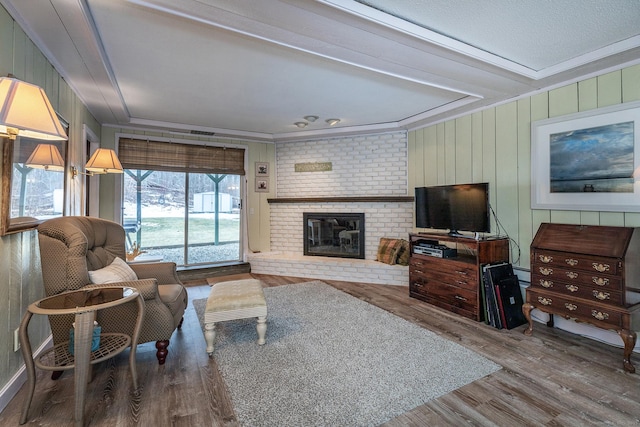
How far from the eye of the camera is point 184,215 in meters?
5.12

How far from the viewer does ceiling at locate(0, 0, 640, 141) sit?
6.32 ft

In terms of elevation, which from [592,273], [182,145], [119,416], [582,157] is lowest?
[119,416]

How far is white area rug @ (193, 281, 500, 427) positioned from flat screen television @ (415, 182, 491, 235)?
129 cm

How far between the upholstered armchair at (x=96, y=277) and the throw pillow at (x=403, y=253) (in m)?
3.14

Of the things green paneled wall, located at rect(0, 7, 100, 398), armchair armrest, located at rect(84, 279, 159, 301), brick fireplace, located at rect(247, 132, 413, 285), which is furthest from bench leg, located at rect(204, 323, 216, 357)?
brick fireplace, located at rect(247, 132, 413, 285)

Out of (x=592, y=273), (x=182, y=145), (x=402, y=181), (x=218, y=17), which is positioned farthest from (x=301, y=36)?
(x=182, y=145)

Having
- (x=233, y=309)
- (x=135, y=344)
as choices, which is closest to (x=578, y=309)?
(x=233, y=309)

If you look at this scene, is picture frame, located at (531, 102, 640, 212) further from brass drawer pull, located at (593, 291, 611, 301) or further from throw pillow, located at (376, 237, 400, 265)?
throw pillow, located at (376, 237, 400, 265)

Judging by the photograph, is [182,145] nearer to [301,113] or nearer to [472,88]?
[301,113]

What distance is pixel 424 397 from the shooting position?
1.88m

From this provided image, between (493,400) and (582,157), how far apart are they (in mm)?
2324

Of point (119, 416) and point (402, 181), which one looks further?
→ point (402, 181)

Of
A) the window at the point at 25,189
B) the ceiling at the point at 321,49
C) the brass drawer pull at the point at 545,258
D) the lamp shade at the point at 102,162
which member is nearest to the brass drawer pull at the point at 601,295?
the brass drawer pull at the point at 545,258

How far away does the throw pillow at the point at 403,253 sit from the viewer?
4.64m
